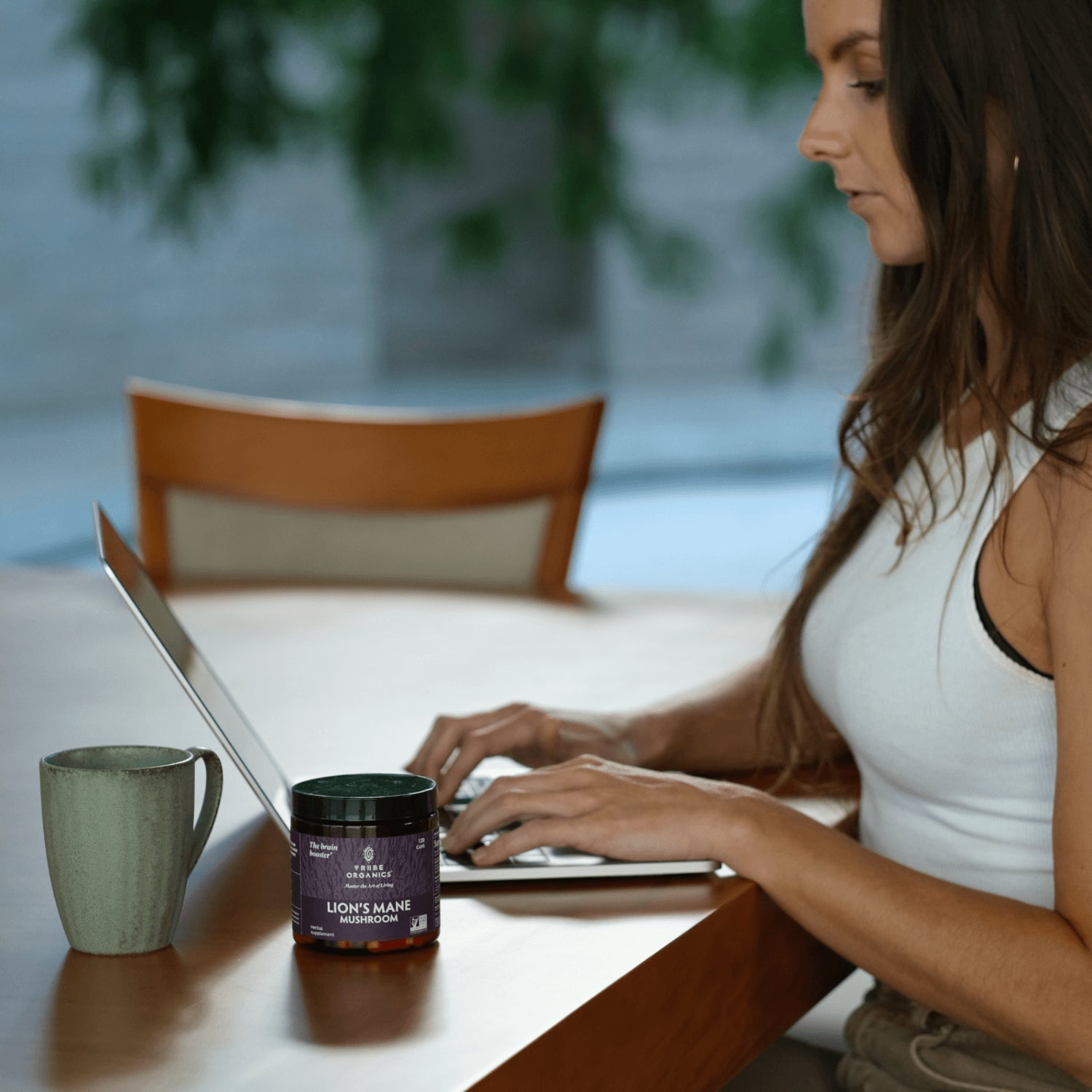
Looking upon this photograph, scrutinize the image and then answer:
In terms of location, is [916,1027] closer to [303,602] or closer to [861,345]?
[861,345]

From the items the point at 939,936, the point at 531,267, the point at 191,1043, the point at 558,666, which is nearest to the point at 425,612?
the point at 558,666

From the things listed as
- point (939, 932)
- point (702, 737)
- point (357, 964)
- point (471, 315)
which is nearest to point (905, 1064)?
point (939, 932)

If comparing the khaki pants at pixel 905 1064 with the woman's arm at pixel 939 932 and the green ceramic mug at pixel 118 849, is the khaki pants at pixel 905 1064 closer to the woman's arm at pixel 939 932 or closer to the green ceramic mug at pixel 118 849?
the woman's arm at pixel 939 932

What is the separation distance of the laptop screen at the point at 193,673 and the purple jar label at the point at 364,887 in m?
0.11

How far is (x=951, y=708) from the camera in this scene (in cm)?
95

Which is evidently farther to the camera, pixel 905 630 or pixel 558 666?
pixel 558 666

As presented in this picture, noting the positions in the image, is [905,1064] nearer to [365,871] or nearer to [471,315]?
[365,871]

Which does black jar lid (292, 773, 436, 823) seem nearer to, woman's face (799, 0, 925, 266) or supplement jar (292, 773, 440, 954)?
supplement jar (292, 773, 440, 954)

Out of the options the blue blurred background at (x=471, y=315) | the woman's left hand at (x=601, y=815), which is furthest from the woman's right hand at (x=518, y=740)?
the blue blurred background at (x=471, y=315)

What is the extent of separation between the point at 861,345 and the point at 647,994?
30.4 inches

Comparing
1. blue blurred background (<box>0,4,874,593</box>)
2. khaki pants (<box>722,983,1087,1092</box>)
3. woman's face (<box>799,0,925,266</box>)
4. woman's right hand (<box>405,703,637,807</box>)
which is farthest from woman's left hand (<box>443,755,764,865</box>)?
blue blurred background (<box>0,4,874,593</box>)

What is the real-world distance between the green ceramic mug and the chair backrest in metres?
1.25

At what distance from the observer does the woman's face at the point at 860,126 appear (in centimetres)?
100

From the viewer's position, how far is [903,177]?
101cm
